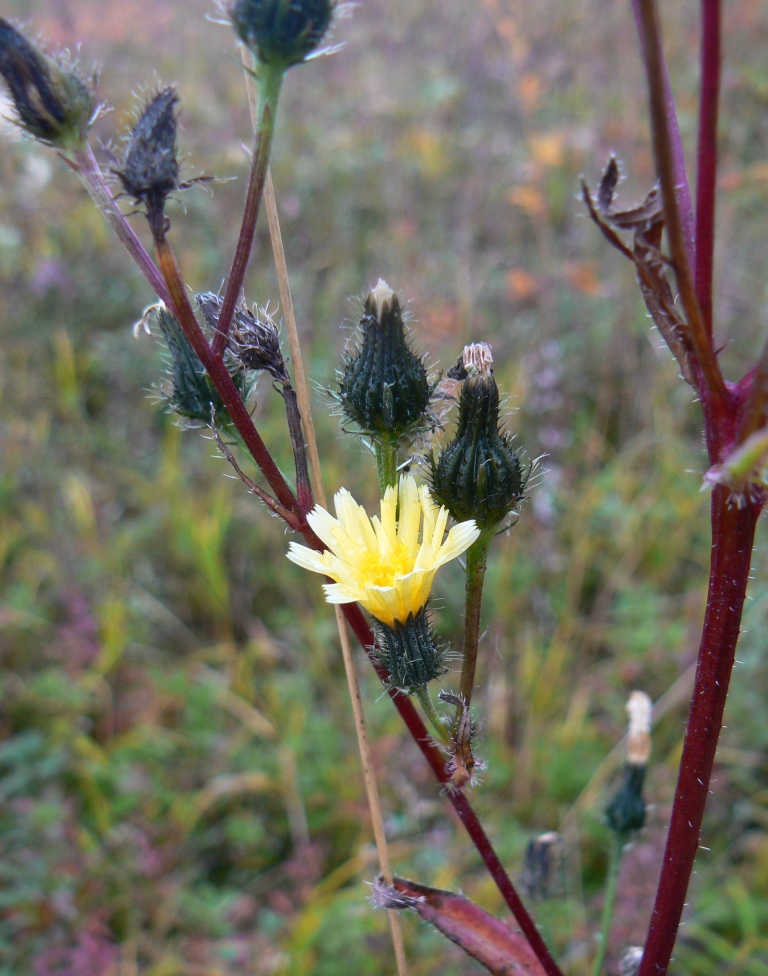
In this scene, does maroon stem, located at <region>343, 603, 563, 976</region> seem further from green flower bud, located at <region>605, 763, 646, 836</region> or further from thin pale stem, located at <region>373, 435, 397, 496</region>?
green flower bud, located at <region>605, 763, 646, 836</region>

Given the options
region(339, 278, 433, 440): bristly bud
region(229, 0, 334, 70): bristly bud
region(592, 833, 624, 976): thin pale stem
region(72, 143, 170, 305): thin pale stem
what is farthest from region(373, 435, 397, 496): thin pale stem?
region(592, 833, 624, 976): thin pale stem

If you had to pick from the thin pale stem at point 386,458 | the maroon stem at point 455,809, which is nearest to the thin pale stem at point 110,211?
the thin pale stem at point 386,458

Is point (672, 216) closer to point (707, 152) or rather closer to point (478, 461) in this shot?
point (707, 152)

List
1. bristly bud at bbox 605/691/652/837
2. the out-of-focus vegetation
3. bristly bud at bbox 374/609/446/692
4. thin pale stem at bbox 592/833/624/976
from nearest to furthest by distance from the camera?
bristly bud at bbox 374/609/446/692 → thin pale stem at bbox 592/833/624/976 → bristly bud at bbox 605/691/652/837 → the out-of-focus vegetation

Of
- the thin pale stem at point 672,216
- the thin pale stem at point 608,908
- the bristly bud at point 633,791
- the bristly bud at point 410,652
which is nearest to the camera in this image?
the thin pale stem at point 672,216

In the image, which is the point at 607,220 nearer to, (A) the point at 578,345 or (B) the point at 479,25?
(A) the point at 578,345

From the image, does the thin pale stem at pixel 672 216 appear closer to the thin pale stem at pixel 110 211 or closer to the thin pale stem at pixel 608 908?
the thin pale stem at pixel 110 211
